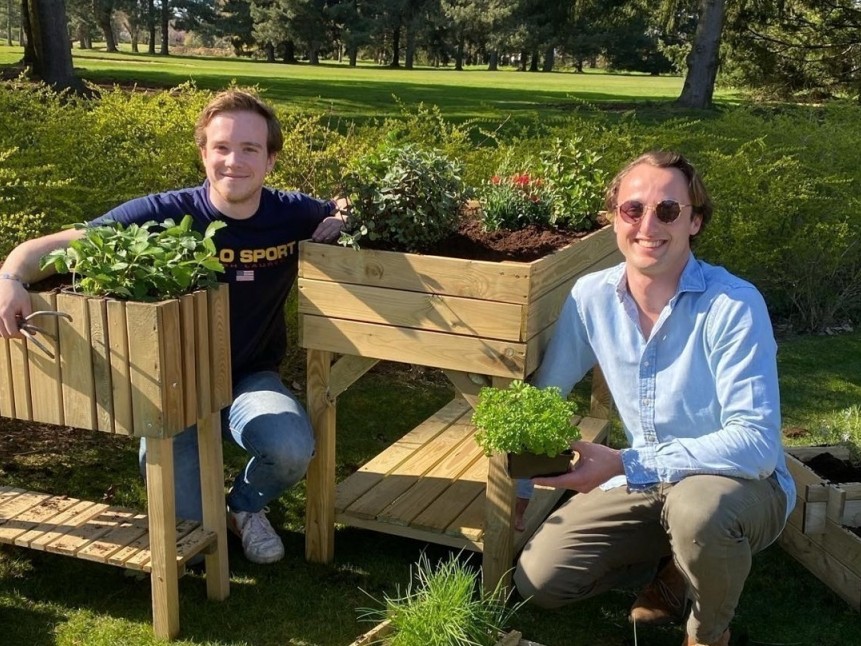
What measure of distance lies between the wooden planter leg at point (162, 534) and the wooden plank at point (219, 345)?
24 cm

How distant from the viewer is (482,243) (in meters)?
3.11

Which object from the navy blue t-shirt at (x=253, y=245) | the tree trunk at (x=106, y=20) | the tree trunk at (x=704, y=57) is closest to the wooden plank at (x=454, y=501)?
the navy blue t-shirt at (x=253, y=245)

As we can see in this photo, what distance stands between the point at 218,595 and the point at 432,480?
1.02 metres

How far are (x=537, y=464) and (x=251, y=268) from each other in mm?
1318

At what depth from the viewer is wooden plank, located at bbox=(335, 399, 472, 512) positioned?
3.50m

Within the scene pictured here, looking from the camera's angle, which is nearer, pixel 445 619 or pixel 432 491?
pixel 445 619

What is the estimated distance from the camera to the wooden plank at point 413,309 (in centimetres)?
272

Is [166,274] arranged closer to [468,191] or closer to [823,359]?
[468,191]

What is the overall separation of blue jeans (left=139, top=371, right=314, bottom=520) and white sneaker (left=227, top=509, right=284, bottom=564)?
0.08 meters

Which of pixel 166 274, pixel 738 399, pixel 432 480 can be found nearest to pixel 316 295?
pixel 166 274

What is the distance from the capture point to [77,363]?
253cm

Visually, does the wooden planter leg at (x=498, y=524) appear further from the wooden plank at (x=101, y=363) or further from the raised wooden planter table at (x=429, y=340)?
the wooden plank at (x=101, y=363)

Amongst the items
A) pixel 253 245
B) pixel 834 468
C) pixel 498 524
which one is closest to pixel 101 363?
pixel 253 245

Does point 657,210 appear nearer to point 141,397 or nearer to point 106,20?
point 141,397
